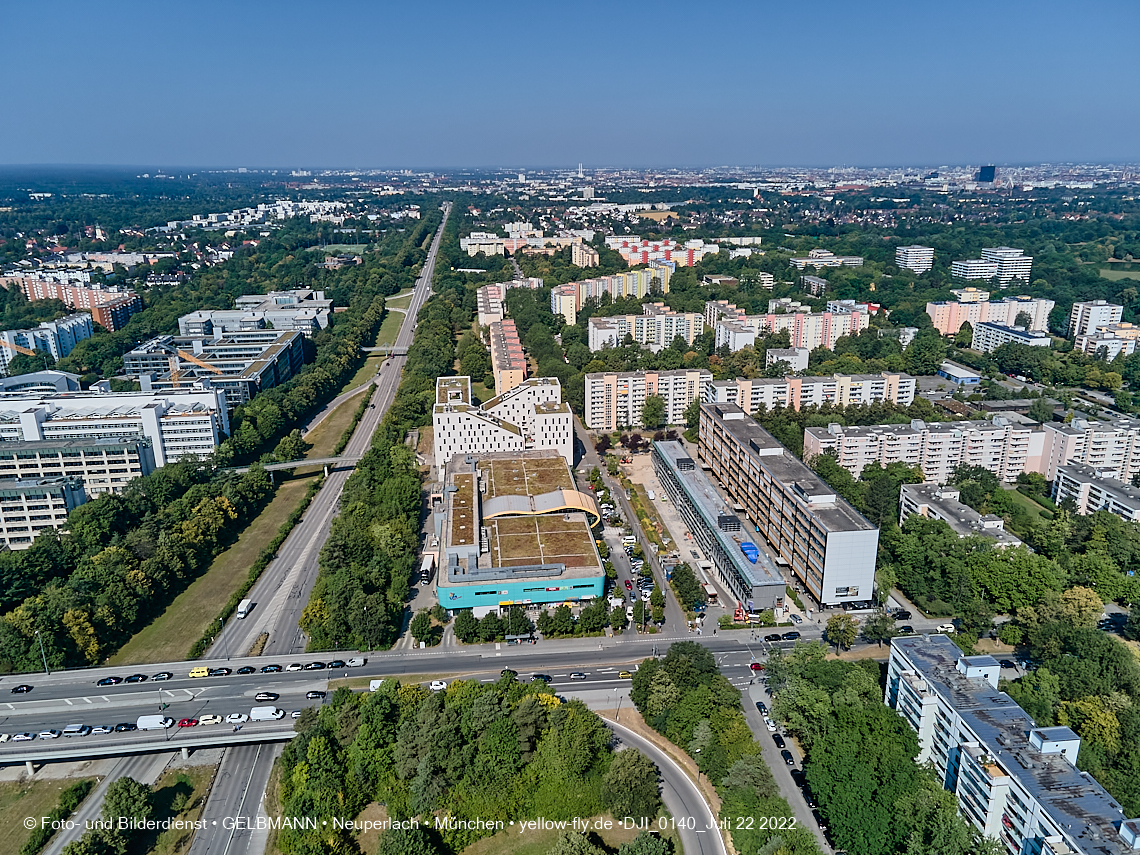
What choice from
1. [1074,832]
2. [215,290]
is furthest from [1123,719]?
[215,290]

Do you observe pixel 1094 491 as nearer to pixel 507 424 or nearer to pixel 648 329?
pixel 507 424

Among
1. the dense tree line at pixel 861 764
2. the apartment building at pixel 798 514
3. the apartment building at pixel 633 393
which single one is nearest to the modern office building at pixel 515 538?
the apartment building at pixel 798 514

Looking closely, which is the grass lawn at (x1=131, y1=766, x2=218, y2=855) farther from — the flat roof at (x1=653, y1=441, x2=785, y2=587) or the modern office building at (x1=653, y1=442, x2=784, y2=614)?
the flat roof at (x1=653, y1=441, x2=785, y2=587)

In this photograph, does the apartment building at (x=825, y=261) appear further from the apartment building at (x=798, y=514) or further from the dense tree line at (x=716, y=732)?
the dense tree line at (x=716, y=732)

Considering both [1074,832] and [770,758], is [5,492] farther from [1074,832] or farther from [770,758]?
[1074,832]

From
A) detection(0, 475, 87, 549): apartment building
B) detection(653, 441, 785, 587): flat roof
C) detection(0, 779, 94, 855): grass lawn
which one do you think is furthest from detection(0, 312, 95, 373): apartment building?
detection(653, 441, 785, 587): flat roof

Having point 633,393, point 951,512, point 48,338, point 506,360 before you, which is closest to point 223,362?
point 48,338
